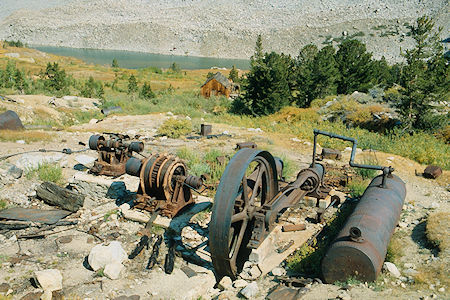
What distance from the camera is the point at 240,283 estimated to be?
186 inches

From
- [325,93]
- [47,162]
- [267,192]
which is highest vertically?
[325,93]

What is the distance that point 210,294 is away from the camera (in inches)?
186

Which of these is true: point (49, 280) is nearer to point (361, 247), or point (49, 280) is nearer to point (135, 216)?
point (135, 216)

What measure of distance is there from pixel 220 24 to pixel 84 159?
91.9 metres

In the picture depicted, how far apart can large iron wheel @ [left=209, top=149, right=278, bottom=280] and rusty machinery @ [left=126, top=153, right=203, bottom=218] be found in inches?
48.4

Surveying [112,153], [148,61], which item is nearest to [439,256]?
[112,153]

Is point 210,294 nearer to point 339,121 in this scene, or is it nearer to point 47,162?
point 47,162

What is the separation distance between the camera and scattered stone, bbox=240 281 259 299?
436 cm

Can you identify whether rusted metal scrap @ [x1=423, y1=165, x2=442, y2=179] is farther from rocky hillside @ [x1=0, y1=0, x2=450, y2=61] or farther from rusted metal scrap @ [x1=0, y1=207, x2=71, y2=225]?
rocky hillside @ [x1=0, y1=0, x2=450, y2=61]

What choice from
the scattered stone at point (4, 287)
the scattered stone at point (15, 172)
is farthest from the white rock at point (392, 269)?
the scattered stone at point (15, 172)

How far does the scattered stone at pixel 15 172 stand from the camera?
7.55 metres

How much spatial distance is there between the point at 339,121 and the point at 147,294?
14292mm

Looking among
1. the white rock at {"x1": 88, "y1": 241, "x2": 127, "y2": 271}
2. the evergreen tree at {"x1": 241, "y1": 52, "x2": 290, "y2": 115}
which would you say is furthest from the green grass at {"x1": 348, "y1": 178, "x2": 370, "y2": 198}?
the evergreen tree at {"x1": 241, "y1": 52, "x2": 290, "y2": 115}

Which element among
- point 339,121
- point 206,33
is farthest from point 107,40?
point 339,121
